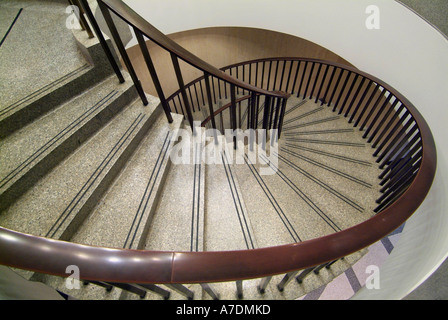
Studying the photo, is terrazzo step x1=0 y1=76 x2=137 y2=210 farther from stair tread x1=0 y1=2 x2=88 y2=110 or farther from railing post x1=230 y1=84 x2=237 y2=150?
railing post x1=230 y1=84 x2=237 y2=150

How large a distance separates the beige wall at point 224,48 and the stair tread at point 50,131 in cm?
407

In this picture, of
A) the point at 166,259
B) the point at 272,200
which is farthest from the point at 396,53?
the point at 166,259

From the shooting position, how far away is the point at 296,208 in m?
2.03

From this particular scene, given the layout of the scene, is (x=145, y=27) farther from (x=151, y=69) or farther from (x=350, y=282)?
(x=350, y=282)

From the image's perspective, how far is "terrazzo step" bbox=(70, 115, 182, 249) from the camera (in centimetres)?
129

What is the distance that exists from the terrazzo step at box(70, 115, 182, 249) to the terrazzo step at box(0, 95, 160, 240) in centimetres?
5

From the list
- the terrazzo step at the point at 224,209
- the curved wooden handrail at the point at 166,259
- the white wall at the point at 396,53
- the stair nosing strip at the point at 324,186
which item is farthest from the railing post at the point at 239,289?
the stair nosing strip at the point at 324,186

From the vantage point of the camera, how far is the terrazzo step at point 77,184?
3.83 ft

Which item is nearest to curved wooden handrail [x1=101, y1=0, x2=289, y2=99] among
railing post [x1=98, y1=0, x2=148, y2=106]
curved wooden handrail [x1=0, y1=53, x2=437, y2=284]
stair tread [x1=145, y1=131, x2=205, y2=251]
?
railing post [x1=98, y1=0, x2=148, y2=106]

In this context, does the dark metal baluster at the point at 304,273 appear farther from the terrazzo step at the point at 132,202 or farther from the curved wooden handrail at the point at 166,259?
the terrazzo step at the point at 132,202

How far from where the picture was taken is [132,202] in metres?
1.43
